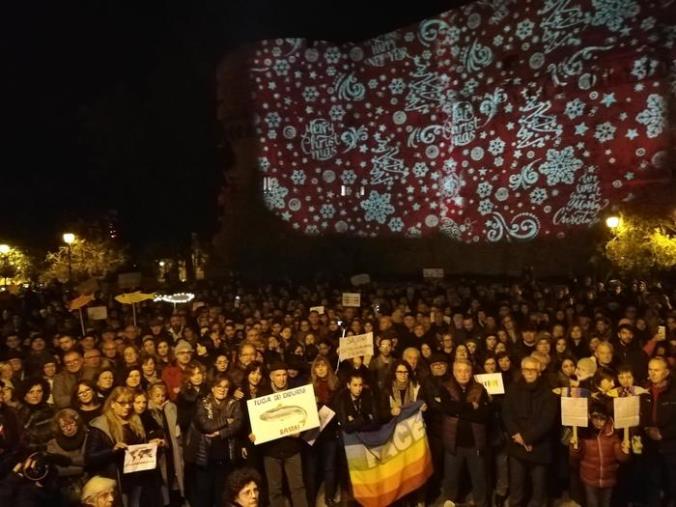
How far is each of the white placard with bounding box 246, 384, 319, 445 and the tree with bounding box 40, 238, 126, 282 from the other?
29818 millimetres

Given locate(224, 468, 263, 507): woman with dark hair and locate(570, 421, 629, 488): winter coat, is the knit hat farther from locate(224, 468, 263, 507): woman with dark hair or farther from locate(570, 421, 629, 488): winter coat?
locate(570, 421, 629, 488): winter coat

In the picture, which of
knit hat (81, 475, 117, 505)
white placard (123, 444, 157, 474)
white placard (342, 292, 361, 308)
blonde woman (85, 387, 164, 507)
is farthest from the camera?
white placard (342, 292, 361, 308)

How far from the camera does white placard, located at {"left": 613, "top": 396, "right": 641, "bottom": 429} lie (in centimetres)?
532

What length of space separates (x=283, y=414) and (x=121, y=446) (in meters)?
1.42

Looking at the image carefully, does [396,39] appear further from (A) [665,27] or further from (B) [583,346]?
(B) [583,346]

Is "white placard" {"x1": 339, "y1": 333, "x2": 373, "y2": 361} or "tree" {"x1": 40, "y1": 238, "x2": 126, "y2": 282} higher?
"white placard" {"x1": 339, "y1": 333, "x2": 373, "y2": 361}

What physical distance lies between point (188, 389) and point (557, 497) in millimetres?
Answer: 3915

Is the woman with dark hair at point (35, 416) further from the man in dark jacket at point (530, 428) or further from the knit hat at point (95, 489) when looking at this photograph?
the man in dark jacket at point (530, 428)

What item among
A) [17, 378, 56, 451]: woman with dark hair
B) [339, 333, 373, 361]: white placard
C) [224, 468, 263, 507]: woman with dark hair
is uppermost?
[224, 468, 263, 507]: woman with dark hair

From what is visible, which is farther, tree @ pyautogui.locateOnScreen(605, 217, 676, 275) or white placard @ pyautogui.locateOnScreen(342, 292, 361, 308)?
tree @ pyautogui.locateOnScreen(605, 217, 676, 275)

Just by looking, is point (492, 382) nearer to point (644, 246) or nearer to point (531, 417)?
point (531, 417)

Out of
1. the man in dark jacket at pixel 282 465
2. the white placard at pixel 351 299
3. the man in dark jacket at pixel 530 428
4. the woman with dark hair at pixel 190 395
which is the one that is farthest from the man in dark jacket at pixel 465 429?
the white placard at pixel 351 299

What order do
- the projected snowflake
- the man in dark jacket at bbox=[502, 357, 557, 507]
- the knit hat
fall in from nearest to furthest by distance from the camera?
1. the knit hat
2. the man in dark jacket at bbox=[502, 357, 557, 507]
3. the projected snowflake

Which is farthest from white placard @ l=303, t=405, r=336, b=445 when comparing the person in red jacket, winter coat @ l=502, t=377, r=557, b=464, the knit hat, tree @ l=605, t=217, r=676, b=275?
tree @ l=605, t=217, r=676, b=275
